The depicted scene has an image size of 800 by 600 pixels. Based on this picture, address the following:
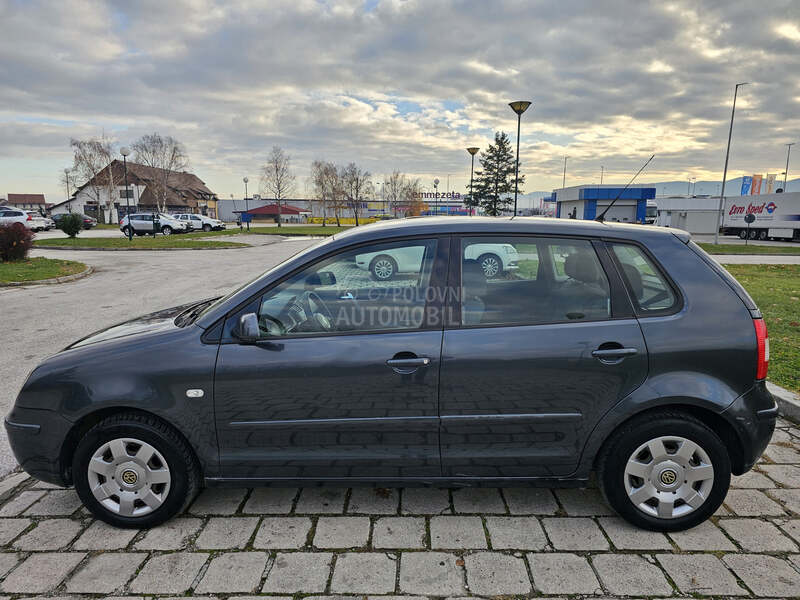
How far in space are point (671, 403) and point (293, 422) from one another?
2.06 metres

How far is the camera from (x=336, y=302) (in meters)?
2.88

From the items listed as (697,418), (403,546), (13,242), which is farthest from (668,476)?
(13,242)

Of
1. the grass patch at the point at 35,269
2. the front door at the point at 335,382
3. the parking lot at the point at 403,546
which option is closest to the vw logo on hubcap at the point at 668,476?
the parking lot at the point at 403,546

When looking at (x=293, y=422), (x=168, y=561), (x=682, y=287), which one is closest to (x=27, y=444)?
(x=168, y=561)

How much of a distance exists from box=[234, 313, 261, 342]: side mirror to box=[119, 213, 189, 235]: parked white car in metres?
38.0

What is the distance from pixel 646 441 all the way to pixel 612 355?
0.52m

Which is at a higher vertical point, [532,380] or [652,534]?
[532,380]

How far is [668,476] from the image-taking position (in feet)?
8.93

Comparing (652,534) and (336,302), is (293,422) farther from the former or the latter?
(652,534)

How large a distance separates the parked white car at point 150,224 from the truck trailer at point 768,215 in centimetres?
4424

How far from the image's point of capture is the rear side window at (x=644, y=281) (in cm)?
275

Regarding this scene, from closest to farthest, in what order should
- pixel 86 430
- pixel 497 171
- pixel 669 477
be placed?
pixel 669 477 → pixel 86 430 → pixel 497 171

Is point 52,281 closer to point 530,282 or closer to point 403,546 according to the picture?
point 403,546

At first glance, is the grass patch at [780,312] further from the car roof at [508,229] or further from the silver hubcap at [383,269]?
the silver hubcap at [383,269]
